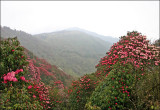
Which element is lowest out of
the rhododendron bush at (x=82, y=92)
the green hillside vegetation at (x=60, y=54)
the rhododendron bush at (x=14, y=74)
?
the green hillside vegetation at (x=60, y=54)

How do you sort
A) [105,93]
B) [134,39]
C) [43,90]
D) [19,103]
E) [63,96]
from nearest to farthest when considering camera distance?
[19,103]
[105,93]
[43,90]
[63,96]
[134,39]

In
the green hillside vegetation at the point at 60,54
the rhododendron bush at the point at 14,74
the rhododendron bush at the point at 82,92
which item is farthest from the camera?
the green hillside vegetation at the point at 60,54

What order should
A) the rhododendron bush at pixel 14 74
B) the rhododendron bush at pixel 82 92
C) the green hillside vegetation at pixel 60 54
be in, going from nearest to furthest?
1. the rhododendron bush at pixel 14 74
2. the rhododendron bush at pixel 82 92
3. the green hillside vegetation at pixel 60 54

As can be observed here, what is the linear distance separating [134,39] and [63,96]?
5.49 metres

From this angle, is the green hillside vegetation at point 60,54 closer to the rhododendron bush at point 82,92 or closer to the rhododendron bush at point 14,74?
the rhododendron bush at point 82,92

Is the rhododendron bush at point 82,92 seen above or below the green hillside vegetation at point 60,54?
above

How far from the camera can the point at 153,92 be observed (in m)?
2.74

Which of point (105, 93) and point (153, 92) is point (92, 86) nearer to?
point (105, 93)

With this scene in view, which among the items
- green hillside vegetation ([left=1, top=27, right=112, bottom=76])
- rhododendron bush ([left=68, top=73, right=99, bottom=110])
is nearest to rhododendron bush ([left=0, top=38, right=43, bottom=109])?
rhododendron bush ([left=68, top=73, right=99, bottom=110])

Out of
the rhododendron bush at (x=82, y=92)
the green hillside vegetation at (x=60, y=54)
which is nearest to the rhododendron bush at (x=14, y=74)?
A: the rhododendron bush at (x=82, y=92)

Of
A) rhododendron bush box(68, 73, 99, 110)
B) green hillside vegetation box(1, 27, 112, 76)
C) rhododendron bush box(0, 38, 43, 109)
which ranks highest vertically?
rhododendron bush box(0, 38, 43, 109)

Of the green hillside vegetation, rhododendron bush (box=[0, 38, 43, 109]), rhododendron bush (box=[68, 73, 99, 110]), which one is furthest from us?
the green hillside vegetation

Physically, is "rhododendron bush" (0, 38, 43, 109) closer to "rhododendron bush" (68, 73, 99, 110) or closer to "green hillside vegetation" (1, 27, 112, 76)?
"rhododendron bush" (68, 73, 99, 110)

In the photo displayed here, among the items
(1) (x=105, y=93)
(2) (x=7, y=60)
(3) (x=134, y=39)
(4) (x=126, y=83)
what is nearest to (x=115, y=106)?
(1) (x=105, y=93)
